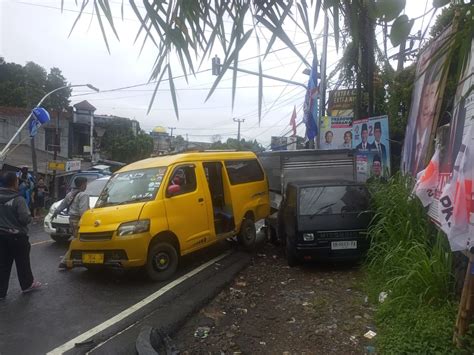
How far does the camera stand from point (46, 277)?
6.51 m

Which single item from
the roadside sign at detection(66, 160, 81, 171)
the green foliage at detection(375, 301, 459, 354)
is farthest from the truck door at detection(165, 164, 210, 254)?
the roadside sign at detection(66, 160, 81, 171)

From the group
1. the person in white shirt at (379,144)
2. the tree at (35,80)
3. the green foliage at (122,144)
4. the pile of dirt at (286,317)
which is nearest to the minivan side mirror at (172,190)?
the pile of dirt at (286,317)

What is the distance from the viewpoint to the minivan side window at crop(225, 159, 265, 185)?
8.34 m

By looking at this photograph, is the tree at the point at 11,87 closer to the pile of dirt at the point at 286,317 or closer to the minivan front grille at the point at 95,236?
the minivan front grille at the point at 95,236

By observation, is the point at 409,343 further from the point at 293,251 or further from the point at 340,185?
the point at 340,185

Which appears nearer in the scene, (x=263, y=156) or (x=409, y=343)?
(x=409, y=343)

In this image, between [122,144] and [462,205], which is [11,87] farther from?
[462,205]

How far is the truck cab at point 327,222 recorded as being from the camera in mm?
6461

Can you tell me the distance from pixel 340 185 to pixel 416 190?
2.65m

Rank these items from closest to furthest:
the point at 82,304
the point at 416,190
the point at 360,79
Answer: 1. the point at 416,190
2. the point at 82,304
3. the point at 360,79

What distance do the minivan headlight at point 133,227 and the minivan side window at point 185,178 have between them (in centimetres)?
104

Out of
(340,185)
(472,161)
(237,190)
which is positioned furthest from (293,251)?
(472,161)

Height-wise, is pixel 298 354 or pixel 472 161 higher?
pixel 472 161

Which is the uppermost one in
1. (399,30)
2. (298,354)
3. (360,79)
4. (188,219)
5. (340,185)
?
(360,79)
